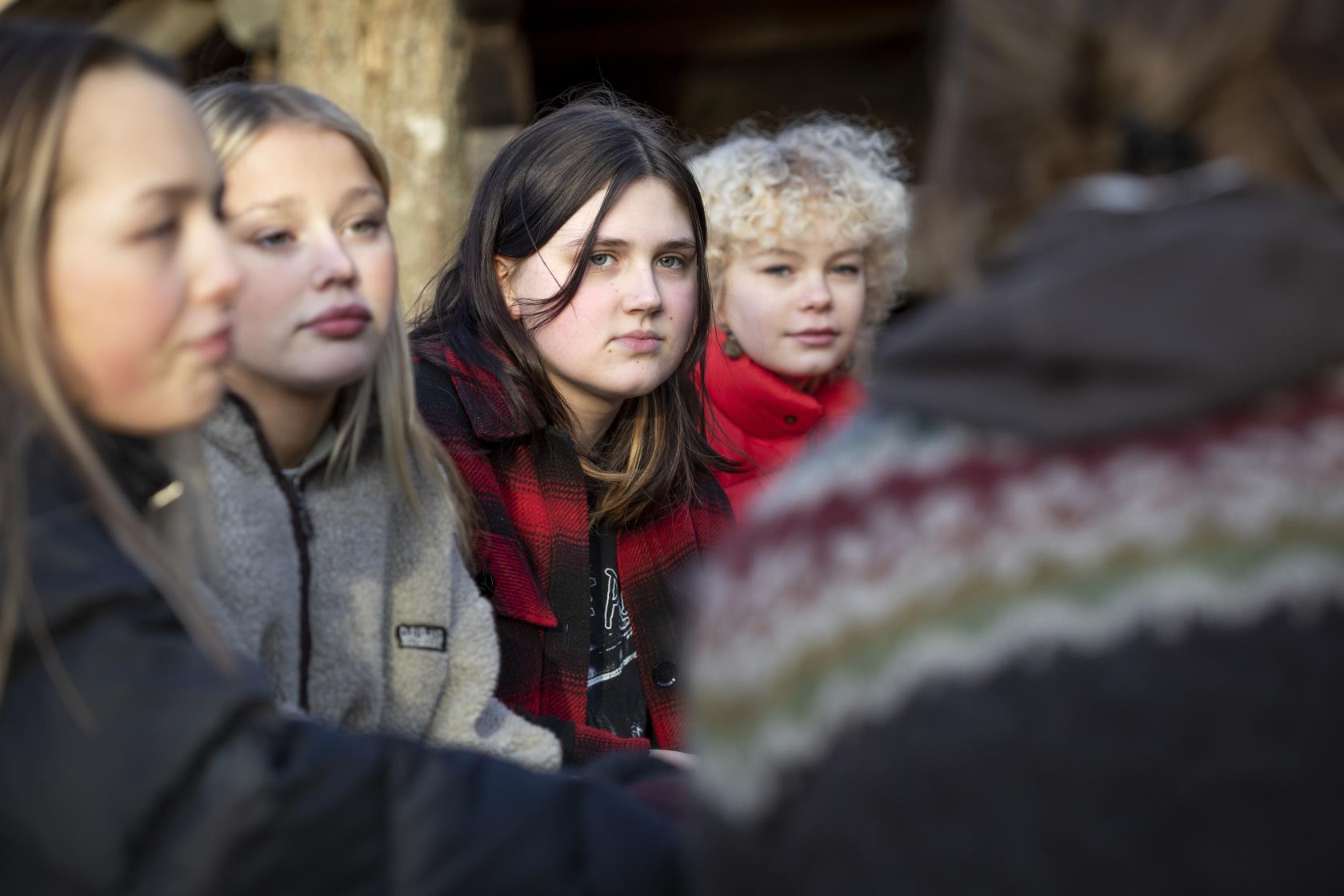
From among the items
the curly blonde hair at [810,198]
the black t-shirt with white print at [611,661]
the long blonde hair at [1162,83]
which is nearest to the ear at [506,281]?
the black t-shirt with white print at [611,661]

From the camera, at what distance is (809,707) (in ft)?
3.28

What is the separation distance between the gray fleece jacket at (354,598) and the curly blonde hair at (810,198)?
5.59ft


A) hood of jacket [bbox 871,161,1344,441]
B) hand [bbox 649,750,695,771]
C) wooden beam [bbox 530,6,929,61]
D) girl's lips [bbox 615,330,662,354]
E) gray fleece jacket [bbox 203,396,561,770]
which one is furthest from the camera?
wooden beam [bbox 530,6,929,61]

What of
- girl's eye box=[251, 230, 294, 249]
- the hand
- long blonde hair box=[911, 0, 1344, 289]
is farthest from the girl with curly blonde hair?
long blonde hair box=[911, 0, 1344, 289]

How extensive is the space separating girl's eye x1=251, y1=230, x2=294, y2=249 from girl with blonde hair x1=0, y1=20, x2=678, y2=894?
1.58 feet

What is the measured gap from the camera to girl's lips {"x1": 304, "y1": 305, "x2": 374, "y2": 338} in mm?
1866

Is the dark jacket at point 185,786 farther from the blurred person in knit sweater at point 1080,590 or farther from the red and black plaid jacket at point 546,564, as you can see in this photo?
the red and black plaid jacket at point 546,564

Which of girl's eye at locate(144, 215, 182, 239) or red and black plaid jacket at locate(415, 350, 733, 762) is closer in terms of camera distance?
girl's eye at locate(144, 215, 182, 239)

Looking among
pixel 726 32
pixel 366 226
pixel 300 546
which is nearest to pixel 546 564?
pixel 300 546

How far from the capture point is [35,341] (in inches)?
48.3

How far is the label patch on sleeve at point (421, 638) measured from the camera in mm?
2037

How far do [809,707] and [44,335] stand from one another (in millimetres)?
779

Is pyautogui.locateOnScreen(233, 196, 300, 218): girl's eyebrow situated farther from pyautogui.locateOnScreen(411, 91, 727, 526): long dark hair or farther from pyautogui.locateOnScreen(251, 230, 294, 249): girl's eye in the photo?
pyautogui.locateOnScreen(411, 91, 727, 526): long dark hair

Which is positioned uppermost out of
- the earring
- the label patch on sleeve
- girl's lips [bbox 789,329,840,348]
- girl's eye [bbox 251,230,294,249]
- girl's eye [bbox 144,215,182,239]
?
girl's eye [bbox 144,215,182,239]
